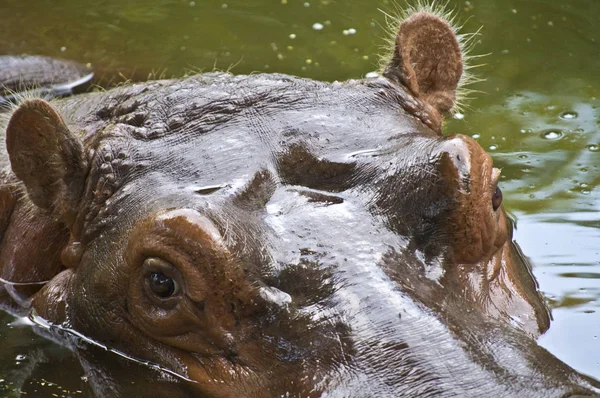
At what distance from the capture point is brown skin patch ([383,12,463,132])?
5168 millimetres

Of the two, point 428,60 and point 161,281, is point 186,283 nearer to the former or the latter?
point 161,281

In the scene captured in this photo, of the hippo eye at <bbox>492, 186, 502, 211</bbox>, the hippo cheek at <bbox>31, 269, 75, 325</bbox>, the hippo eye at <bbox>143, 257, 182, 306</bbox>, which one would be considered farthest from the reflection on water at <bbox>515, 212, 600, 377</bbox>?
the hippo cheek at <bbox>31, 269, 75, 325</bbox>

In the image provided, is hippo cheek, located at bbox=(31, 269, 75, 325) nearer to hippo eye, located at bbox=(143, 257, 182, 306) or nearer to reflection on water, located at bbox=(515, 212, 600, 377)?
hippo eye, located at bbox=(143, 257, 182, 306)

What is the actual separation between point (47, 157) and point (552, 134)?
4.02 meters

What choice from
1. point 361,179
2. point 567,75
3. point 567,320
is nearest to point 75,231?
point 361,179

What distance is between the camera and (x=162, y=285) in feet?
13.5

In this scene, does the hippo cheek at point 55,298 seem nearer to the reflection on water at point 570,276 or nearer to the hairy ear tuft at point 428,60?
the hairy ear tuft at point 428,60

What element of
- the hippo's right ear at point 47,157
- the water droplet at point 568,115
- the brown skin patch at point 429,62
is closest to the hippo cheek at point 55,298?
the hippo's right ear at point 47,157

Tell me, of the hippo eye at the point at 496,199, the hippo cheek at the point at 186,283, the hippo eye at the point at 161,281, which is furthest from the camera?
the hippo eye at the point at 496,199

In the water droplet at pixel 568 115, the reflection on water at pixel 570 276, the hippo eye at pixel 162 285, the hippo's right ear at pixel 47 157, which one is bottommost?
the water droplet at pixel 568 115

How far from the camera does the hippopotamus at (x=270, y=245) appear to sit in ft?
12.2

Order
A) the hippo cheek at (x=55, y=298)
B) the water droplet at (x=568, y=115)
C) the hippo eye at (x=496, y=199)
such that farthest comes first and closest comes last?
the water droplet at (x=568, y=115) → the hippo cheek at (x=55, y=298) → the hippo eye at (x=496, y=199)

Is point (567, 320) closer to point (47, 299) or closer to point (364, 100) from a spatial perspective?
point (364, 100)

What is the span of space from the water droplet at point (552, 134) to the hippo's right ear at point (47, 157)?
149 inches
